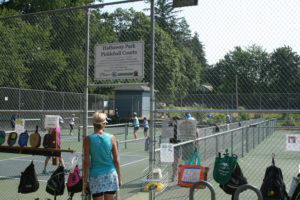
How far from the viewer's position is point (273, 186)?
4.16m

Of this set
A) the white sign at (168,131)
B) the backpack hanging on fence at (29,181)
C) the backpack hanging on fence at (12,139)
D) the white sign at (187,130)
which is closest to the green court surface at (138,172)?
Result: the backpack hanging on fence at (29,181)

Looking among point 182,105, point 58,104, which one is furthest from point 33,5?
point 182,105

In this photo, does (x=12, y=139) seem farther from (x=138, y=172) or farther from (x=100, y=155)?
(x=138, y=172)

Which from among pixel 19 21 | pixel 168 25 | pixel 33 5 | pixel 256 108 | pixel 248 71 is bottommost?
pixel 256 108

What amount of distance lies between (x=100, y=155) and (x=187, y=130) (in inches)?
50.5

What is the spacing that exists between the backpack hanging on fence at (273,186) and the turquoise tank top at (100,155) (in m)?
2.04

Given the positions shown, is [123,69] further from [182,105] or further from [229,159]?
[229,159]

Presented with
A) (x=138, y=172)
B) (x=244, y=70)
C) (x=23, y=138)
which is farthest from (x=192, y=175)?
(x=138, y=172)

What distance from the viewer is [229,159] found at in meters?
4.46

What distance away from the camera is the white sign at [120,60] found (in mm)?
4797

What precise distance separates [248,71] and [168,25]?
57.2 inches

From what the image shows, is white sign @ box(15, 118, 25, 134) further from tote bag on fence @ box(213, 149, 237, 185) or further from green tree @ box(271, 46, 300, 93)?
green tree @ box(271, 46, 300, 93)

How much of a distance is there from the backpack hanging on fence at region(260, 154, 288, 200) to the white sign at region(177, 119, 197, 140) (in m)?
1.12

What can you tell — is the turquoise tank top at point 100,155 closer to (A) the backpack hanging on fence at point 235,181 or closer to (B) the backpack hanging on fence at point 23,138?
(A) the backpack hanging on fence at point 235,181
